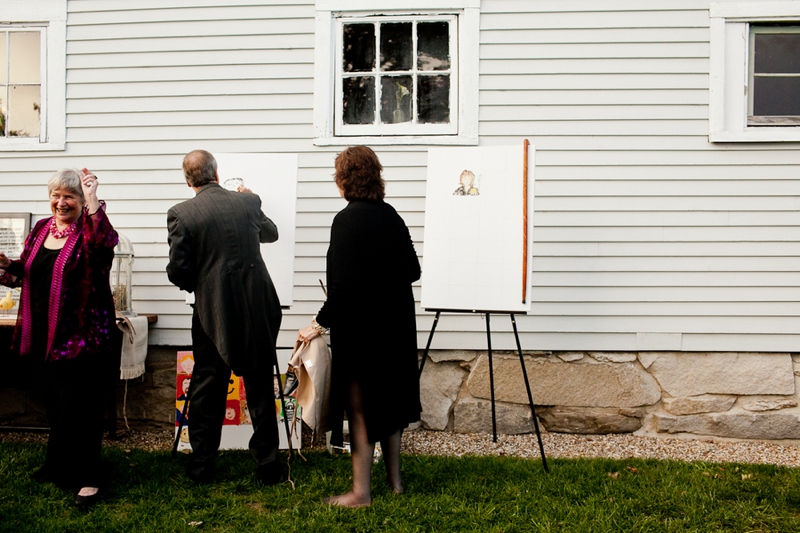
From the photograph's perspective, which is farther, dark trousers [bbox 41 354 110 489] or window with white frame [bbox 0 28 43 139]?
window with white frame [bbox 0 28 43 139]

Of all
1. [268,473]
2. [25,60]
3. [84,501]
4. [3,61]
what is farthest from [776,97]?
[3,61]

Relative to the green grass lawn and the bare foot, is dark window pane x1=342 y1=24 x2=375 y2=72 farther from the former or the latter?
the bare foot

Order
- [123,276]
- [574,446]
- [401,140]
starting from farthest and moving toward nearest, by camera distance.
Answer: [123,276], [401,140], [574,446]

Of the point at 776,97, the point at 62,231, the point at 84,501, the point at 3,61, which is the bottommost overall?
the point at 84,501

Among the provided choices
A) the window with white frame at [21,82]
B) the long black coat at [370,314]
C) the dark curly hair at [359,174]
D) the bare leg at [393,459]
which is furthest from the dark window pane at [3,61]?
the bare leg at [393,459]

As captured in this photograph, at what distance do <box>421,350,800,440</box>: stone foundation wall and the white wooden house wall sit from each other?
119 millimetres

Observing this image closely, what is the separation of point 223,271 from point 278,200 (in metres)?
0.81

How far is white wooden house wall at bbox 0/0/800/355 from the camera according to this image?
4875mm

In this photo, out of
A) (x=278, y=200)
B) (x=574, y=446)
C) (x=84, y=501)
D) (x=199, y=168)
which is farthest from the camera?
(x=574, y=446)

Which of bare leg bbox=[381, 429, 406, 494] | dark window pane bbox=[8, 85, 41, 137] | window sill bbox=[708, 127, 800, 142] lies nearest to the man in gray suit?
bare leg bbox=[381, 429, 406, 494]

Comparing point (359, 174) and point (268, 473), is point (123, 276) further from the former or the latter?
point (359, 174)

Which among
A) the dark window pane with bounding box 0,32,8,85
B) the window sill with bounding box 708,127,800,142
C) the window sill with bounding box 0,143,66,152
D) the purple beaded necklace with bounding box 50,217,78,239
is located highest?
the dark window pane with bounding box 0,32,8,85

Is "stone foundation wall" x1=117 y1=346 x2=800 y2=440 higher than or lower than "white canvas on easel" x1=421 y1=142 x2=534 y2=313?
lower

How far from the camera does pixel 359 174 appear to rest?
3.42 meters
